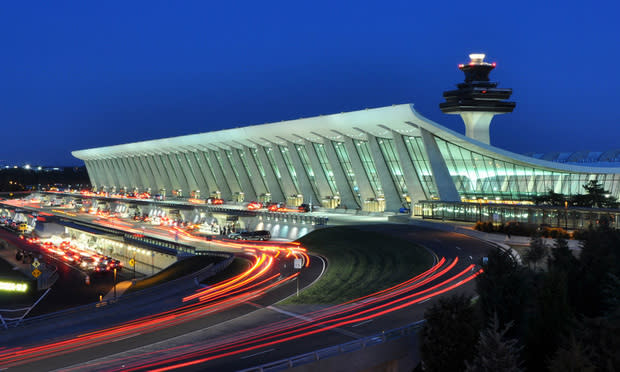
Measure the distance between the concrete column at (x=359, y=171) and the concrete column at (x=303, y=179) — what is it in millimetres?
10496

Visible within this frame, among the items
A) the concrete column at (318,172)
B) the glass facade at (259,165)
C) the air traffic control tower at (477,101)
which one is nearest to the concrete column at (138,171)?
the glass facade at (259,165)

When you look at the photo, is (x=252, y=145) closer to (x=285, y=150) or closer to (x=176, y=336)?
(x=285, y=150)

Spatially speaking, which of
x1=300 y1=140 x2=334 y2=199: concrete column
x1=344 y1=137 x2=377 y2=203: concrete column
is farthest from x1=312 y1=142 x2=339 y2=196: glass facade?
x1=344 y1=137 x2=377 y2=203: concrete column

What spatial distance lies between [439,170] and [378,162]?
8.15m

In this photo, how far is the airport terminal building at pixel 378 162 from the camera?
5409cm

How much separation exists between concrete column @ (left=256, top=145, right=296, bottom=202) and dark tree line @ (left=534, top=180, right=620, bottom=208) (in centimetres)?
3683

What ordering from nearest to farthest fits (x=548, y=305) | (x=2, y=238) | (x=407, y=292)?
(x=548, y=305) < (x=407, y=292) < (x=2, y=238)

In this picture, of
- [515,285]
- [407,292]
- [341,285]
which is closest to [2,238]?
[341,285]

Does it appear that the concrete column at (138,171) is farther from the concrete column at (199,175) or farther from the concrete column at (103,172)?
the concrete column at (199,175)

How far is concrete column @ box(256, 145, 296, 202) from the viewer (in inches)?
3182

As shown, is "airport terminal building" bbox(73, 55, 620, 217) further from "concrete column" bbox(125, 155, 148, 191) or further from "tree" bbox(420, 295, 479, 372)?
"tree" bbox(420, 295, 479, 372)

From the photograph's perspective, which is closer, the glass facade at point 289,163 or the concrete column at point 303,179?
the concrete column at point 303,179

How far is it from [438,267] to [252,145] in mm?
56695

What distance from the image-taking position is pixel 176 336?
805 inches
